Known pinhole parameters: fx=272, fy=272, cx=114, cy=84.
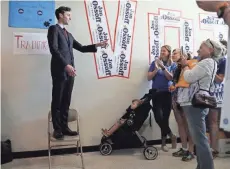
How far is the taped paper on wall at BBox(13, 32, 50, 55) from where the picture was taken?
3.41 metres

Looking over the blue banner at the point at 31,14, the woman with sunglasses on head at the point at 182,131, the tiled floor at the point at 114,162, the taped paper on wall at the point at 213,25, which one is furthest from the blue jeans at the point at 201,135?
the taped paper on wall at the point at 213,25

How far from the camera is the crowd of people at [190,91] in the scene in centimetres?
246

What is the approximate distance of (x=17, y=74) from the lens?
11.3 feet

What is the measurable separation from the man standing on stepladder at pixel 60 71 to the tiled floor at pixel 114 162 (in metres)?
0.44

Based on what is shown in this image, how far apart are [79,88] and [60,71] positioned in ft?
2.37

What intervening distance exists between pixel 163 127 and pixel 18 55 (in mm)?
2138

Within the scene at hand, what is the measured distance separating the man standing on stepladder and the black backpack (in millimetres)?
690

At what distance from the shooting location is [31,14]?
3.46 m

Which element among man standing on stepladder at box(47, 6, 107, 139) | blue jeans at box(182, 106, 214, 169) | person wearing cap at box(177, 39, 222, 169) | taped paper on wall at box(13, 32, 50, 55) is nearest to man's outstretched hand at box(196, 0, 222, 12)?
person wearing cap at box(177, 39, 222, 169)

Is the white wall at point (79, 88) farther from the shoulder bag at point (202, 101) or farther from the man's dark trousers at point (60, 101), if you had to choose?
the shoulder bag at point (202, 101)

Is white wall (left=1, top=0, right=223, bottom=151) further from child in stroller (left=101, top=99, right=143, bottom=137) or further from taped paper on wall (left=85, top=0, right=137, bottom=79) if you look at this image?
child in stroller (left=101, top=99, right=143, bottom=137)

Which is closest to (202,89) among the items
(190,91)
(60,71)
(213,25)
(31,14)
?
(190,91)

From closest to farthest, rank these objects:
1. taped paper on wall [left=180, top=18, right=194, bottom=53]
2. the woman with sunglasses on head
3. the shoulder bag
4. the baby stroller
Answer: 1. the shoulder bag
2. the woman with sunglasses on head
3. the baby stroller
4. taped paper on wall [left=180, top=18, right=194, bottom=53]

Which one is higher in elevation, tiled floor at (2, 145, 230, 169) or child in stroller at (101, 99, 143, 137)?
child in stroller at (101, 99, 143, 137)
